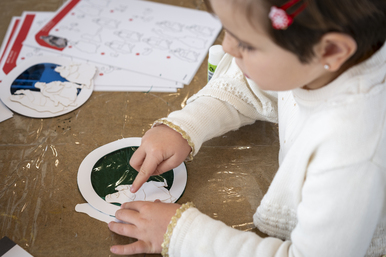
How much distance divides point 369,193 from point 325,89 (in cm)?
14

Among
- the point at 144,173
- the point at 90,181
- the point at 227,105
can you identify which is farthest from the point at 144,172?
the point at 227,105

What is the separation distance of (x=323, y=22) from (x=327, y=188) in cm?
20

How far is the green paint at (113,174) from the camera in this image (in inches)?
23.7

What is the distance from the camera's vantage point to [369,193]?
1.36ft

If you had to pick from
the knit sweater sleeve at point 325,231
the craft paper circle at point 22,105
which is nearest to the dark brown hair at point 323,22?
the knit sweater sleeve at point 325,231

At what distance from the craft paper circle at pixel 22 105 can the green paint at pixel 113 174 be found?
0.18m

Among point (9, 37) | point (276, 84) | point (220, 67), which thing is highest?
point (276, 84)

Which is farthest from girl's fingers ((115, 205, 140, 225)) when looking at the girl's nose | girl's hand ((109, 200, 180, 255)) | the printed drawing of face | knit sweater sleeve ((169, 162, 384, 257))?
the printed drawing of face

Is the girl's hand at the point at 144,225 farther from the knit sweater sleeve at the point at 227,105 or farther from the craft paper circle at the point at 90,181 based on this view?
the knit sweater sleeve at the point at 227,105

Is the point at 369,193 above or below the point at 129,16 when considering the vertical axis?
above

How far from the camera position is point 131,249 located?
513 millimetres

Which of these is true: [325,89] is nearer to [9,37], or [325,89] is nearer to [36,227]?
[36,227]

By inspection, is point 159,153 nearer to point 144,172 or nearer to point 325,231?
point 144,172

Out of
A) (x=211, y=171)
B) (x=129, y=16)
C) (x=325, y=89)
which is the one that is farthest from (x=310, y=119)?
(x=129, y=16)
